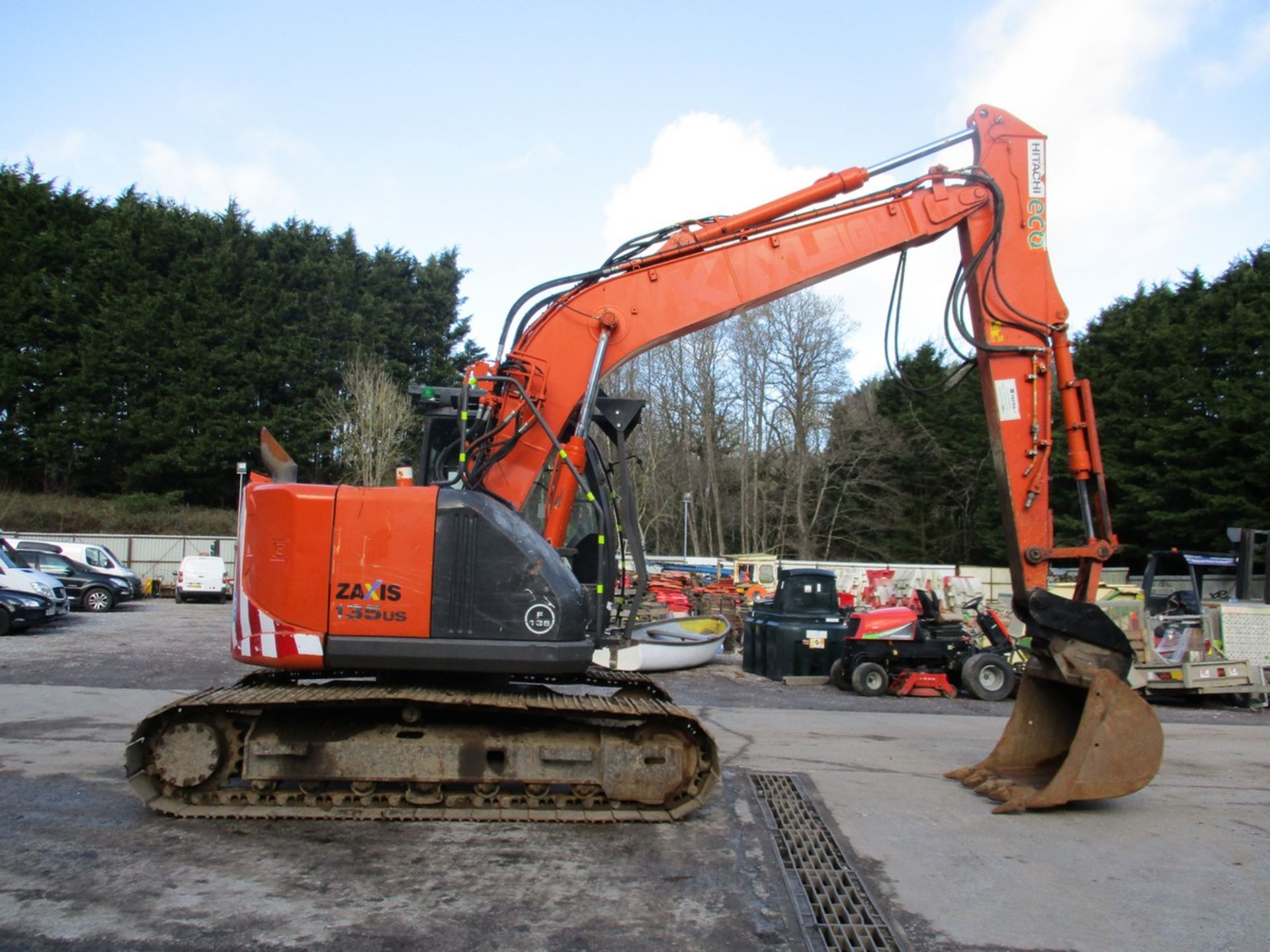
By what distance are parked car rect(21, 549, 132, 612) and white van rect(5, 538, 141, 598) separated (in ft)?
0.61

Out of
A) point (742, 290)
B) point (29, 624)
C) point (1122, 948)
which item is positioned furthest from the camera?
point (29, 624)

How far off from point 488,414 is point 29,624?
16140 mm

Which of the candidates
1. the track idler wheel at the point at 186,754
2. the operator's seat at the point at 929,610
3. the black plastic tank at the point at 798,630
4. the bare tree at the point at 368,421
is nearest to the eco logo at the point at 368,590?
the track idler wheel at the point at 186,754

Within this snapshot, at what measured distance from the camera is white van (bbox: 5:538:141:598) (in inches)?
973

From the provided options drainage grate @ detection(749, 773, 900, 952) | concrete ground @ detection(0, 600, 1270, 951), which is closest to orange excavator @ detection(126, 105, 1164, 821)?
concrete ground @ detection(0, 600, 1270, 951)

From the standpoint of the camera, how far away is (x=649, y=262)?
7.21 m

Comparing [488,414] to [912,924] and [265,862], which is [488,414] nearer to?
[265,862]

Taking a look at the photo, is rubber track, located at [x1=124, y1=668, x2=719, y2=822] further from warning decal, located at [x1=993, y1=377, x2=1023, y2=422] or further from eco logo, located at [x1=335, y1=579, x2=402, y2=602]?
warning decal, located at [x1=993, y1=377, x2=1023, y2=422]

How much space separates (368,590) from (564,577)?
48.2 inches

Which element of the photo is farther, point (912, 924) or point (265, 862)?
point (265, 862)

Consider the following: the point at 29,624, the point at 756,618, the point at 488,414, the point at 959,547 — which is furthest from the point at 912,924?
the point at 959,547

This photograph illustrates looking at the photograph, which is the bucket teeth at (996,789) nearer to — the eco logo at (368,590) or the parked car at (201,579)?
the eco logo at (368,590)

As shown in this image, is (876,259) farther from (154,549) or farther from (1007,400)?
(154,549)

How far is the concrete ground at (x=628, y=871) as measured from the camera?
432 cm
